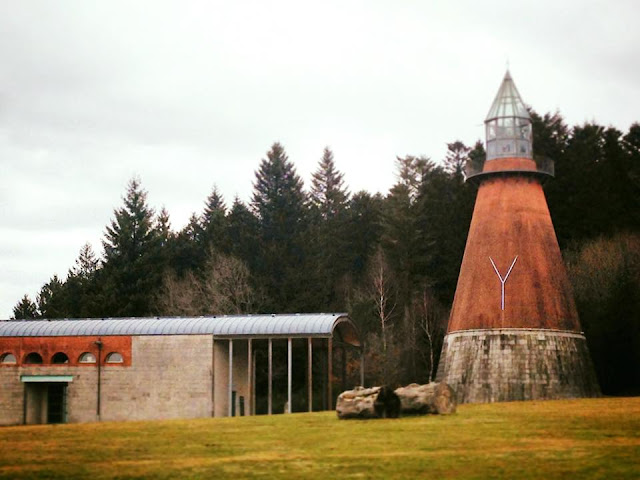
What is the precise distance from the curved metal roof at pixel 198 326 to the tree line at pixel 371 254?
46.7 ft

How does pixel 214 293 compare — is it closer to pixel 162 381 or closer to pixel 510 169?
pixel 162 381

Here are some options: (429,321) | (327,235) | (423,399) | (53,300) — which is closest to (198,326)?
(423,399)

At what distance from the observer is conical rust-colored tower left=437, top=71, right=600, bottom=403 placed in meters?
37.5

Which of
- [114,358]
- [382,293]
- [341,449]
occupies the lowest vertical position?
[341,449]

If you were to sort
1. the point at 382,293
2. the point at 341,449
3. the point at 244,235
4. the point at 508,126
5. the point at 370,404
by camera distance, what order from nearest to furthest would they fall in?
the point at 341,449, the point at 370,404, the point at 508,126, the point at 382,293, the point at 244,235

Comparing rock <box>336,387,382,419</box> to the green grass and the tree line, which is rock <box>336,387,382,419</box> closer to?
the green grass

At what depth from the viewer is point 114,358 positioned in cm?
3631

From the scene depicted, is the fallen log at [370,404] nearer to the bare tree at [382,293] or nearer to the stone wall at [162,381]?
the stone wall at [162,381]

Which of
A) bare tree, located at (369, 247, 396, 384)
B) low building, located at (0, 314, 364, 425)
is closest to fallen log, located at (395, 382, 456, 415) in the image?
low building, located at (0, 314, 364, 425)

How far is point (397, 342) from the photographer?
53.1 m

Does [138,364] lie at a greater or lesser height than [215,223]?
lesser

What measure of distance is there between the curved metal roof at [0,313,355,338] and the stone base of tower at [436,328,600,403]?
5.82 metres

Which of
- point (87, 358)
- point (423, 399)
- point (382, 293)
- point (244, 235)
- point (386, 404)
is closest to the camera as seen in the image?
point (386, 404)

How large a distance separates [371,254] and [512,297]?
27.8 metres
